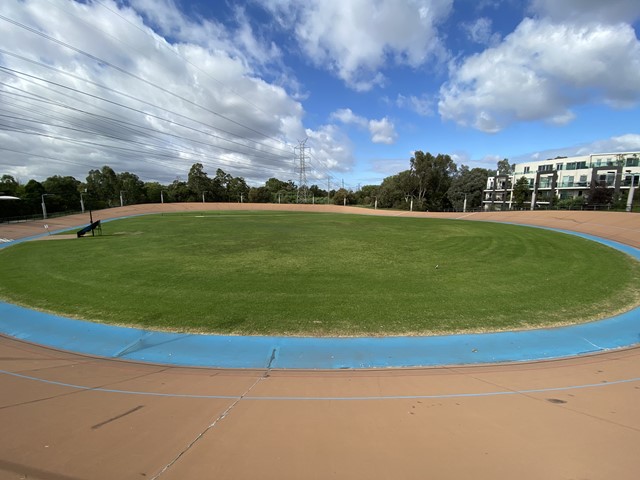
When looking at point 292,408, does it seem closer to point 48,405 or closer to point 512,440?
point 512,440

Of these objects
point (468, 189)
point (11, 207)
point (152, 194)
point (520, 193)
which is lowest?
point (11, 207)

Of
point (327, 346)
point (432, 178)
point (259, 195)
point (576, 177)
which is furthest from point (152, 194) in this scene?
point (576, 177)

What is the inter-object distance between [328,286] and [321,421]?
6547mm

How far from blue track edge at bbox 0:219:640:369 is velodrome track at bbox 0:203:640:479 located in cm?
39

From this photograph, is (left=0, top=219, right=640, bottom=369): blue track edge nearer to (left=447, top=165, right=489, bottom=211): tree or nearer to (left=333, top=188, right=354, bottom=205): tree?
(left=447, top=165, right=489, bottom=211): tree

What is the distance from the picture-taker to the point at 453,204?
7744 centimetres

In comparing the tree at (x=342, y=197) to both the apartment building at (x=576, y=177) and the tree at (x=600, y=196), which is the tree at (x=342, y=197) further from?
the tree at (x=600, y=196)

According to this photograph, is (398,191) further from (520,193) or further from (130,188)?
(130,188)

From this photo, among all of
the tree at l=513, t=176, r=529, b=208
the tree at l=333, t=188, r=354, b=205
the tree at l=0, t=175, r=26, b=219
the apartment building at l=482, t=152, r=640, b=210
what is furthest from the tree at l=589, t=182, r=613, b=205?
the tree at l=0, t=175, r=26, b=219

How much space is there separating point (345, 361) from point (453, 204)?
80467 mm

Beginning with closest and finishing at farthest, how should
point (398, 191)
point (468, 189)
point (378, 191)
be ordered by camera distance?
point (468, 189) < point (398, 191) < point (378, 191)

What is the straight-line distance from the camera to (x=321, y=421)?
3.89 meters

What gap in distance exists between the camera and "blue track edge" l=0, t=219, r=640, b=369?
590 centimetres

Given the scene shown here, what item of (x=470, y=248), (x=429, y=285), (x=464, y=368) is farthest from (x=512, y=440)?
(x=470, y=248)
